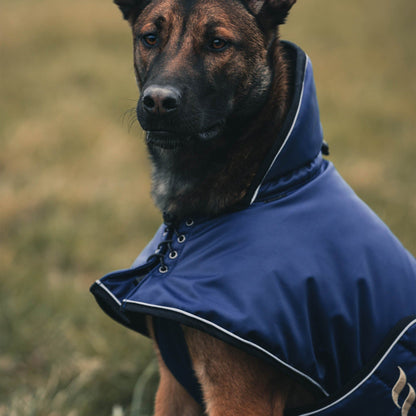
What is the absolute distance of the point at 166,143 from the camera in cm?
208

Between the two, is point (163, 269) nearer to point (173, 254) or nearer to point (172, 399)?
point (173, 254)

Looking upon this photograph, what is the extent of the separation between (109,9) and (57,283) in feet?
22.2

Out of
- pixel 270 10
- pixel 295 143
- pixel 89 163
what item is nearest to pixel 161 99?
pixel 295 143

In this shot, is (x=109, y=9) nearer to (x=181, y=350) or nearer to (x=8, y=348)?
(x=8, y=348)

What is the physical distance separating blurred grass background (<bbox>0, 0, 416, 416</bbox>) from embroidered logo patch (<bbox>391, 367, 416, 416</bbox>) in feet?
4.14

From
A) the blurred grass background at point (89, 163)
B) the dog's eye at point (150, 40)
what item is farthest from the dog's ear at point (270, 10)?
the blurred grass background at point (89, 163)

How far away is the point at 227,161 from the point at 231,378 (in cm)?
78

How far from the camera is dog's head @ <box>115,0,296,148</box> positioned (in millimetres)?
1966

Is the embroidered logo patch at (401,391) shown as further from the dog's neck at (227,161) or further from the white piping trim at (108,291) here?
the white piping trim at (108,291)

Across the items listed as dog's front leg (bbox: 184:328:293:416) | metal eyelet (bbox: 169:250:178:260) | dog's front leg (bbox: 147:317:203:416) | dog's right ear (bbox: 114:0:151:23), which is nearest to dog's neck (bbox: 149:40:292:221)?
metal eyelet (bbox: 169:250:178:260)

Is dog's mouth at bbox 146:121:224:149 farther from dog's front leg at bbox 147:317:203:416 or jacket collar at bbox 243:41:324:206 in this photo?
dog's front leg at bbox 147:317:203:416

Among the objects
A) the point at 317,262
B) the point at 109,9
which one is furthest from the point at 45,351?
the point at 109,9

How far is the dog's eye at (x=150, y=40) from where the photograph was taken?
2156 millimetres

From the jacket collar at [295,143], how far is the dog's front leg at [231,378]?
51 centimetres
